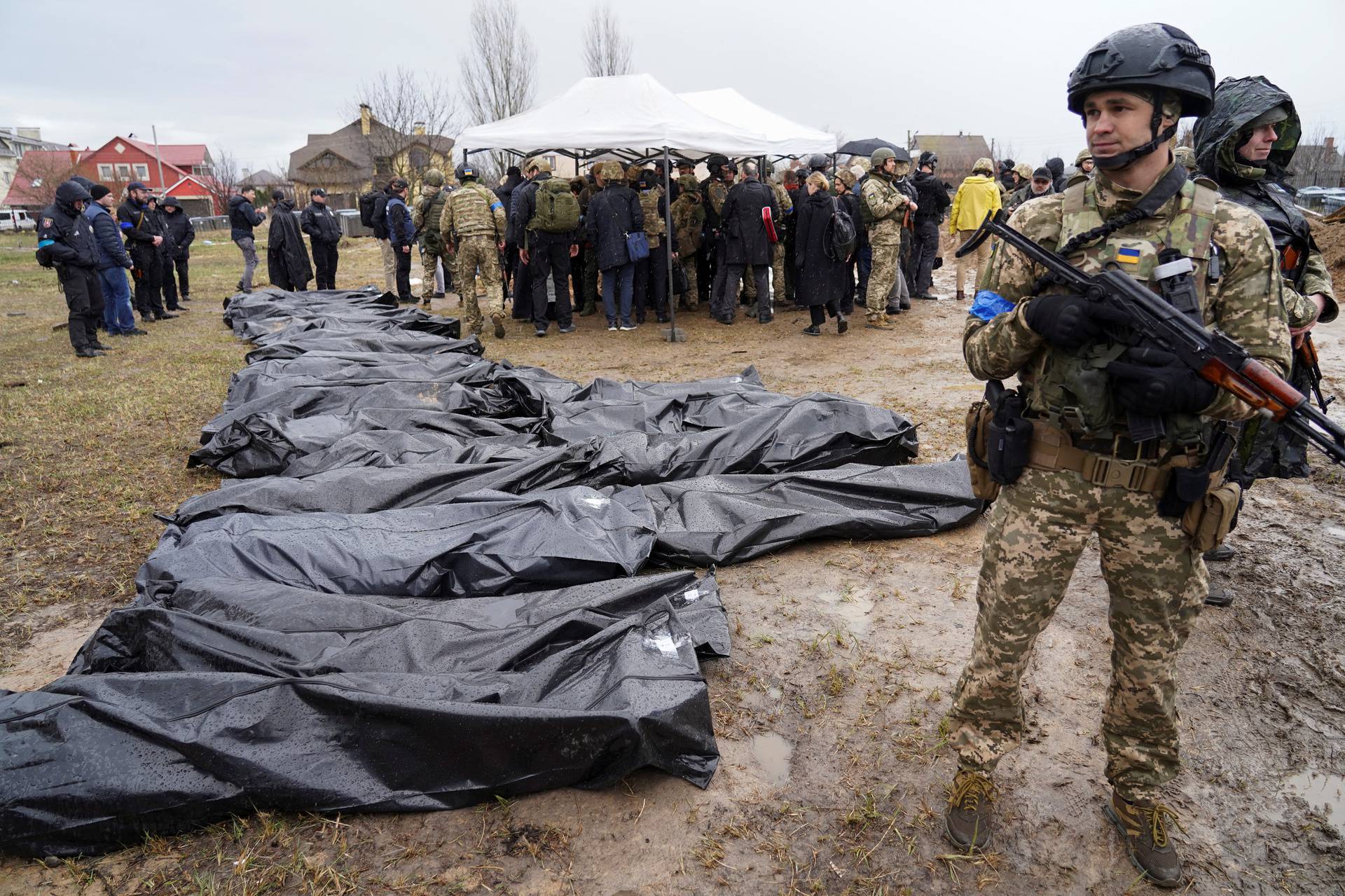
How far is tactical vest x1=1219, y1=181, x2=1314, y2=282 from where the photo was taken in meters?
3.05

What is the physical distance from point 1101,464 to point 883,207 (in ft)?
24.6

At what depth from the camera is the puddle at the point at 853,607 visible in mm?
3297

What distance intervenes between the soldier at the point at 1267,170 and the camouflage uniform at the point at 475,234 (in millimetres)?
7311

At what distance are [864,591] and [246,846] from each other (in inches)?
97.2

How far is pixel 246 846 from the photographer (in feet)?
7.06

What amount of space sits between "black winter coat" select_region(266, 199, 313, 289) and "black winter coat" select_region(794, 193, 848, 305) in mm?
7366

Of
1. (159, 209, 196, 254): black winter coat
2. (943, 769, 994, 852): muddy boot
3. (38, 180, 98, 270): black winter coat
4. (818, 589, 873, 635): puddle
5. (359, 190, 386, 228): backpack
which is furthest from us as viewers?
(359, 190, 386, 228): backpack

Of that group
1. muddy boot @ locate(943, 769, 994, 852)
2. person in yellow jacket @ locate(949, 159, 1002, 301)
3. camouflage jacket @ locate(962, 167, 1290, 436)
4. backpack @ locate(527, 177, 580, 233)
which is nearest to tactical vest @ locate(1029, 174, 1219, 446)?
camouflage jacket @ locate(962, 167, 1290, 436)

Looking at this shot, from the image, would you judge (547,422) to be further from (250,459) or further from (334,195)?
(334,195)

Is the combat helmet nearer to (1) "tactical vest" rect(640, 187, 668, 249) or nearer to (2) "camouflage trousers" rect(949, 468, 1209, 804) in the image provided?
(2) "camouflage trousers" rect(949, 468, 1209, 804)

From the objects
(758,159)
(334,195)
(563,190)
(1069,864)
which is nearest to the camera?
(1069,864)

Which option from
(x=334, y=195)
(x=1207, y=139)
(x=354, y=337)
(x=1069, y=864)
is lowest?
(x=1069, y=864)

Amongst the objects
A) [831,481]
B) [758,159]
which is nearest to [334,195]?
[758,159]

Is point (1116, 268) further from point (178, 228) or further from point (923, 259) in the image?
point (178, 228)
